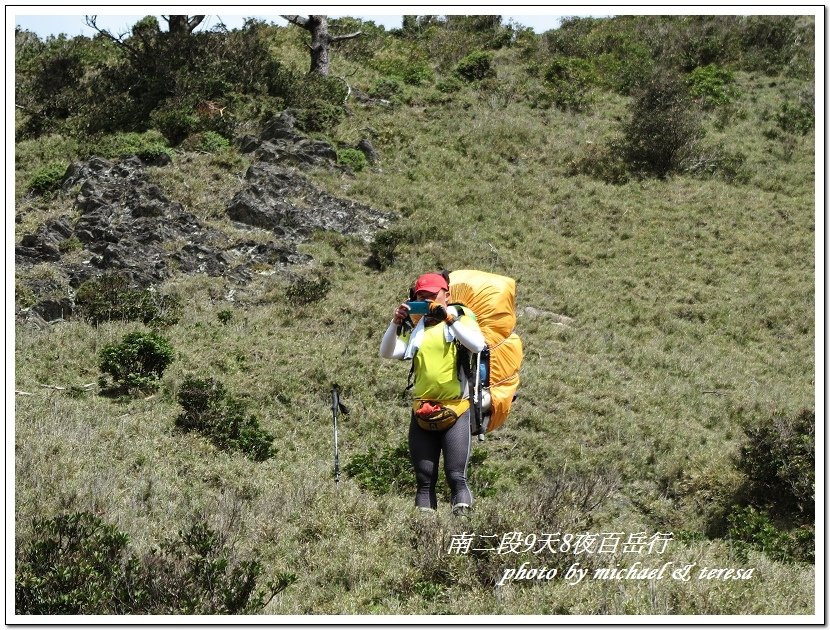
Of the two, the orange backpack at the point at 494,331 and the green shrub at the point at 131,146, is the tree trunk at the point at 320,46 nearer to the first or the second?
the green shrub at the point at 131,146

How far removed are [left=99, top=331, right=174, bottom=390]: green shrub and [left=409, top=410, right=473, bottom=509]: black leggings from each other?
5.69m

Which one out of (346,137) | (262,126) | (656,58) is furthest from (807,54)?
(262,126)

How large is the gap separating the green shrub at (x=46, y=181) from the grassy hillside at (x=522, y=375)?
265 mm

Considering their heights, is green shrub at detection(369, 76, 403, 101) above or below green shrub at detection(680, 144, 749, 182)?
above

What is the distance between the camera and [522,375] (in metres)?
11.9

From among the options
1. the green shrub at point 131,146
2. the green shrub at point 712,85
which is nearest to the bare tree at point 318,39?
the green shrub at point 131,146

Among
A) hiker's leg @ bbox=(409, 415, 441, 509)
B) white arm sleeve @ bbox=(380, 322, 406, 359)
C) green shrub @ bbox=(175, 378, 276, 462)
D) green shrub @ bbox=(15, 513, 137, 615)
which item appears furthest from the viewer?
green shrub @ bbox=(175, 378, 276, 462)

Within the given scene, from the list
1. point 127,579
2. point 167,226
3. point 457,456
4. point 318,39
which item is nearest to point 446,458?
point 457,456

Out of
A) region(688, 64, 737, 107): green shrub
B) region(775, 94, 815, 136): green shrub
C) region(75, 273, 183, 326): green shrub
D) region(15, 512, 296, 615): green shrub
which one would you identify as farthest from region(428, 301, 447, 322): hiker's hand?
region(688, 64, 737, 107): green shrub

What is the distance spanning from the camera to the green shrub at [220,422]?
8.70m

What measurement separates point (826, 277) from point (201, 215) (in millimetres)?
13568

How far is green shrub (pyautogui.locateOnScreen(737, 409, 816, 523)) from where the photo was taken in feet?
26.3

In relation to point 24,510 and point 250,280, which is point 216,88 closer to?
point 250,280

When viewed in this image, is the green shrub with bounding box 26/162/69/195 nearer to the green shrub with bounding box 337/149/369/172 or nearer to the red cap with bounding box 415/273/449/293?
the green shrub with bounding box 337/149/369/172
